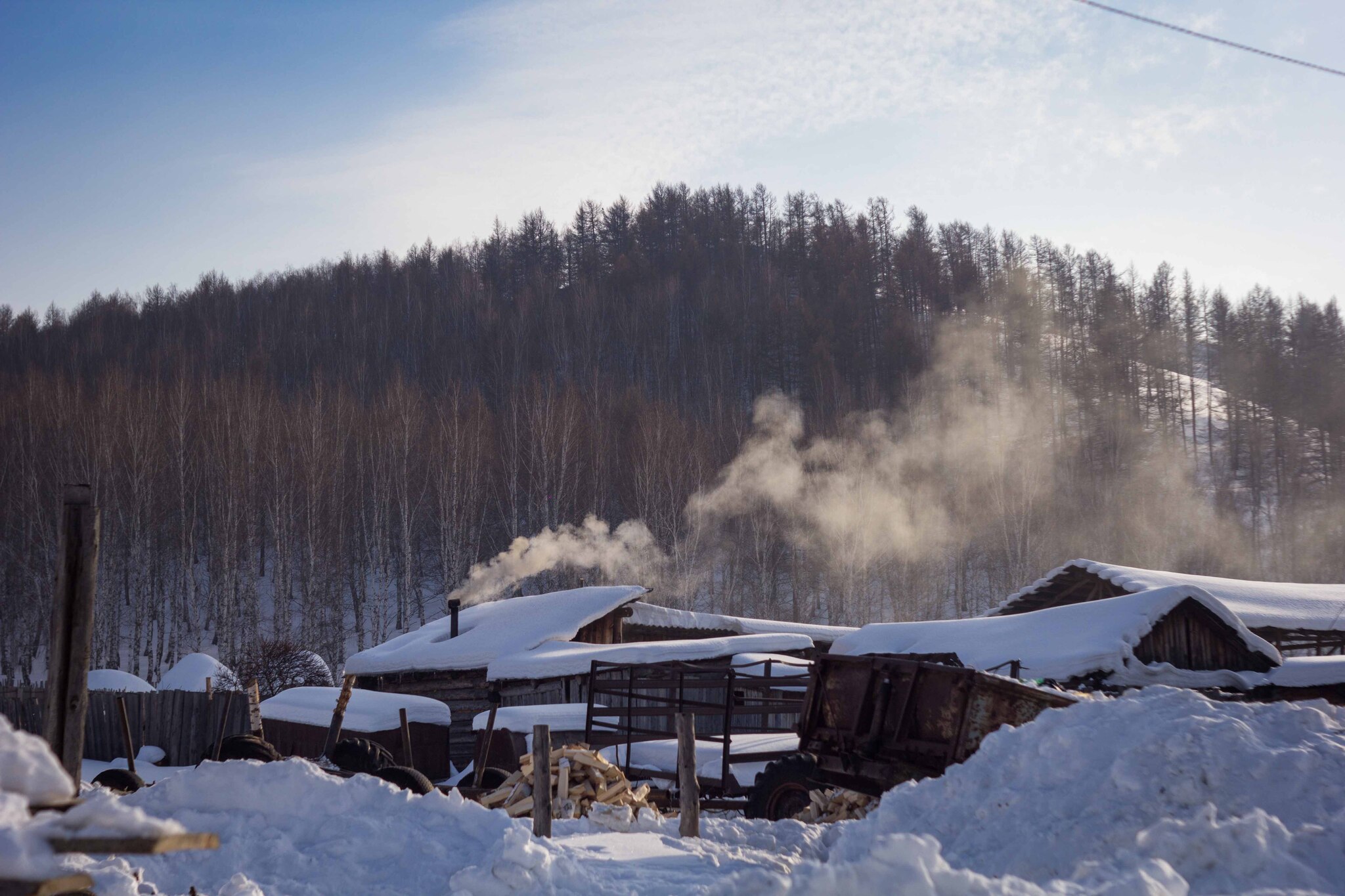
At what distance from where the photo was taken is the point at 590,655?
22.7 m

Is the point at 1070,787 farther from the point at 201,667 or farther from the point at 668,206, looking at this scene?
the point at 668,206

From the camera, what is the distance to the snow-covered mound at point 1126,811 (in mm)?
4391

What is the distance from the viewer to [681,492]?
5003cm

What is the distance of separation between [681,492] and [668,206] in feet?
153

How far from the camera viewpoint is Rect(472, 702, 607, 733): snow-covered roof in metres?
18.2

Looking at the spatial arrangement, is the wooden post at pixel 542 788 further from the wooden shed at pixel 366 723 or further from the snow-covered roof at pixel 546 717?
the wooden shed at pixel 366 723

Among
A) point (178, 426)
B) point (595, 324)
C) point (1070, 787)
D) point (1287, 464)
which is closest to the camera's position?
point (1070, 787)

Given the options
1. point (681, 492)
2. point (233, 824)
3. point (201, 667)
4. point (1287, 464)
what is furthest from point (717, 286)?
point (233, 824)

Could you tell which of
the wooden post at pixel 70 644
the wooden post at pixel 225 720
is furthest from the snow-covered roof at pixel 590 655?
the wooden post at pixel 70 644

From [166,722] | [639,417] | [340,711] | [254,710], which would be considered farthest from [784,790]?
[639,417]

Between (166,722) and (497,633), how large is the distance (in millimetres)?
8133

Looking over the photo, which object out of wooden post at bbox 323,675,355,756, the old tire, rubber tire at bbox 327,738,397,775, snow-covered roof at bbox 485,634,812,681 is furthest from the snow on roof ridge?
the old tire

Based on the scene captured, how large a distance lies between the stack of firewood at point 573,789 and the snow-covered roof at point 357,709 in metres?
8.56

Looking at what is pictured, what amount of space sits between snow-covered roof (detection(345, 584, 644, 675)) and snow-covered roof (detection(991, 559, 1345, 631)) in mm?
12372
